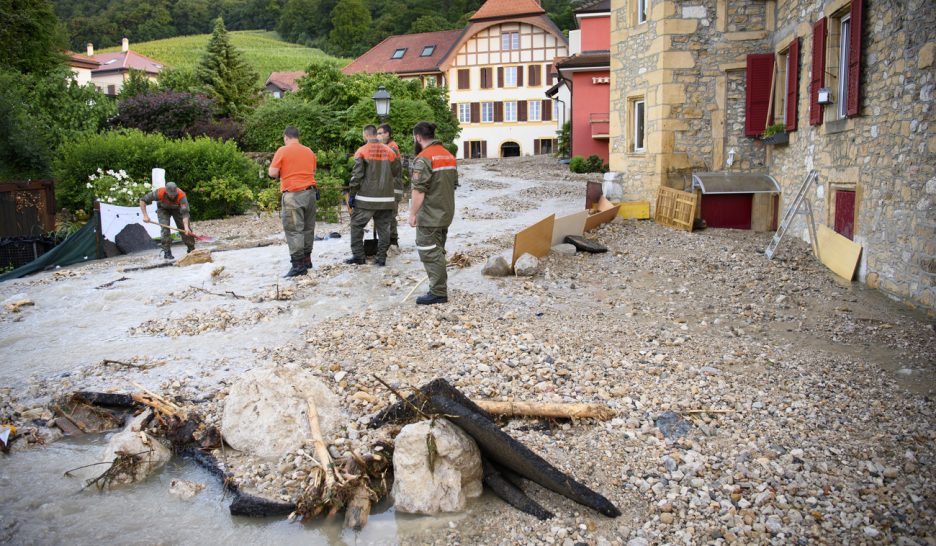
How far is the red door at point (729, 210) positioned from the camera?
43.4 feet

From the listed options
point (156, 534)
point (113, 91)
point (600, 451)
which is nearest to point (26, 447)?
point (156, 534)

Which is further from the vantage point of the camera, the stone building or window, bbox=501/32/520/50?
window, bbox=501/32/520/50

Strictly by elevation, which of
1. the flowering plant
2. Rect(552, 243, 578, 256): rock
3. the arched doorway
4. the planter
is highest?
the arched doorway

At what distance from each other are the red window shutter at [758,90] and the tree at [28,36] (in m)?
27.6

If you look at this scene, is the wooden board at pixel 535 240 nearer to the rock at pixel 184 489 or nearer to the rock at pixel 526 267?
the rock at pixel 526 267

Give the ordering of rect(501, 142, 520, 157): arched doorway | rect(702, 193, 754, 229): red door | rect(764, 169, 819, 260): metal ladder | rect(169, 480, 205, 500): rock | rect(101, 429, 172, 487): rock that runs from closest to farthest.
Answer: rect(169, 480, 205, 500): rock < rect(101, 429, 172, 487): rock < rect(764, 169, 819, 260): metal ladder < rect(702, 193, 754, 229): red door < rect(501, 142, 520, 157): arched doorway

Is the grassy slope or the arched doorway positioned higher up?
the grassy slope

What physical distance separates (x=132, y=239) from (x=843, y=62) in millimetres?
12530

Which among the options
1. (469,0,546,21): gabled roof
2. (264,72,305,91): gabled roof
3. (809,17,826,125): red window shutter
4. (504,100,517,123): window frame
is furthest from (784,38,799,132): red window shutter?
(264,72,305,91): gabled roof

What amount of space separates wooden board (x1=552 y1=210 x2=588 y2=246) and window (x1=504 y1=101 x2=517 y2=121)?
118ft

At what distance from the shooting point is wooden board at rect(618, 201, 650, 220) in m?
14.1

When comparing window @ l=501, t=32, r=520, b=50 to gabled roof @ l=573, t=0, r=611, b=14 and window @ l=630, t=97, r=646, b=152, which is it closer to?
gabled roof @ l=573, t=0, r=611, b=14

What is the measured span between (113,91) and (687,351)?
59.9 metres

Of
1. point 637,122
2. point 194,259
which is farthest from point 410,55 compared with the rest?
point 194,259
